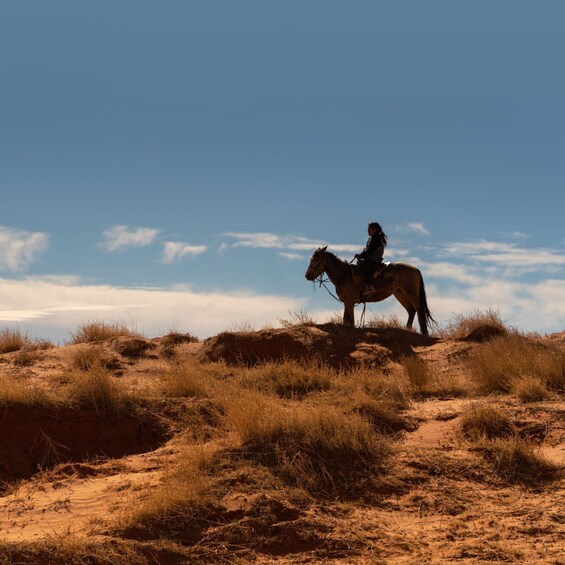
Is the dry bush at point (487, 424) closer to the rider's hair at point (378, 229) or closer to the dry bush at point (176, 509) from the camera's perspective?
the dry bush at point (176, 509)

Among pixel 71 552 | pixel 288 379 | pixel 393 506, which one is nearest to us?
pixel 71 552

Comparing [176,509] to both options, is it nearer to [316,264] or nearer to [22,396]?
[22,396]

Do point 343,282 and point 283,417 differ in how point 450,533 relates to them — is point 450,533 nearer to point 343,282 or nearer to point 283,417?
point 283,417

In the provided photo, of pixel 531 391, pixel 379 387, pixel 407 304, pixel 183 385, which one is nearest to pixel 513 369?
pixel 531 391

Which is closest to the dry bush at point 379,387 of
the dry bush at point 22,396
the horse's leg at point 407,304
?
the dry bush at point 22,396

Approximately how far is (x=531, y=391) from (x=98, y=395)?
618 centimetres

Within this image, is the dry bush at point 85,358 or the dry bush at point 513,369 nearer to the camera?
the dry bush at point 513,369

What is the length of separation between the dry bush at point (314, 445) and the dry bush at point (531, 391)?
2.76 m

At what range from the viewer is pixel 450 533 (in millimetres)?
6410

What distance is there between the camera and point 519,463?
7.80m

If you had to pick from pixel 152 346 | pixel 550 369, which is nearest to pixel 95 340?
pixel 152 346

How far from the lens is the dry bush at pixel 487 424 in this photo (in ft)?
28.2

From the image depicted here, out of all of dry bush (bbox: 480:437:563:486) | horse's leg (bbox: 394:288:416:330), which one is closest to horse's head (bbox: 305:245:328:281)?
horse's leg (bbox: 394:288:416:330)

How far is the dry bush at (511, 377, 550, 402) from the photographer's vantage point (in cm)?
1003
